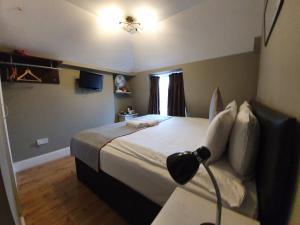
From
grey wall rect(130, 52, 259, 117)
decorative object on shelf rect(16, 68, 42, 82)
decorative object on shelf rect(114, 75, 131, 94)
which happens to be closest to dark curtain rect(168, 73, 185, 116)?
grey wall rect(130, 52, 259, 117)

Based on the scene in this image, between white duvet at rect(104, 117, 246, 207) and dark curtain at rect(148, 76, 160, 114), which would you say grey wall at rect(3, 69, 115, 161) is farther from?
white duvet at rect(104, 117, 246, 207)

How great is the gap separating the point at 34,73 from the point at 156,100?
2.90 meters

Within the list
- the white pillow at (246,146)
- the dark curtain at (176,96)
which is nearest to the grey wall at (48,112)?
the dark curtain at (176,96)

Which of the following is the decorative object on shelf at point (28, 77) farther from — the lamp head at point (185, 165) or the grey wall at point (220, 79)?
the lamp head at point (185, 165)

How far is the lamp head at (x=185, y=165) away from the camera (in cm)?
51

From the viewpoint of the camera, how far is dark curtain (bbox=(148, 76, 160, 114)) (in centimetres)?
Answer: 421

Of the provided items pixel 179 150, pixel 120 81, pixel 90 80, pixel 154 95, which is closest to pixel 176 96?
pixel 154 95

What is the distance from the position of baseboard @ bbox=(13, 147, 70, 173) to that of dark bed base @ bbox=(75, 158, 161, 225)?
4.57ft

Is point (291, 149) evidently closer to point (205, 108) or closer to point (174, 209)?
point (174, 209)

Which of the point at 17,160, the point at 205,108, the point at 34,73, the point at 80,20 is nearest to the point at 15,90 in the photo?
the point at 34,73

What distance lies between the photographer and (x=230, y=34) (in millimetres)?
2463

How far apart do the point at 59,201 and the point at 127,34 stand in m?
3.24

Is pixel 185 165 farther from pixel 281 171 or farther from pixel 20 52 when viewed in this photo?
pixel 20 52

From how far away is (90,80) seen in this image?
3.29 m
